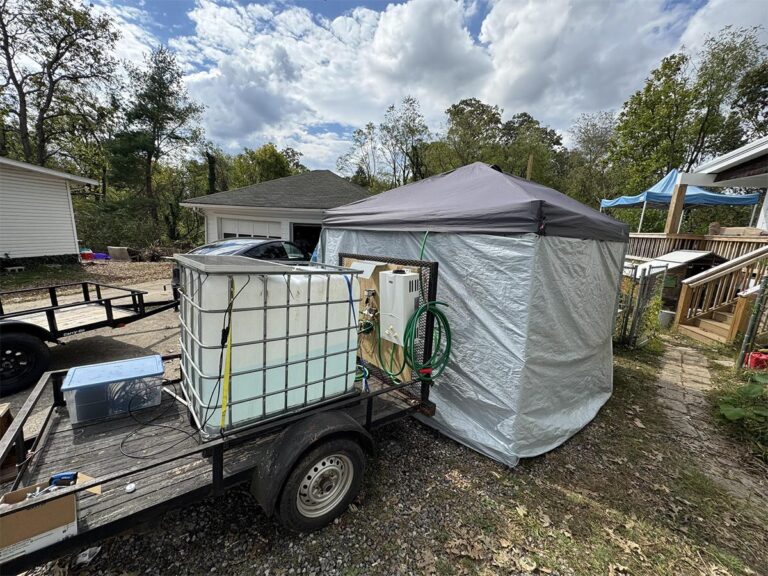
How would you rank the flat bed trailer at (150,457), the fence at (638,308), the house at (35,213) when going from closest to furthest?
the flat bed trailer at (150,457) → the fence at (638,308) → the house at (35,213)

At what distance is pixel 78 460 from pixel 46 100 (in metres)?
23.2

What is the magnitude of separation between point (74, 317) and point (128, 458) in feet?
12.4

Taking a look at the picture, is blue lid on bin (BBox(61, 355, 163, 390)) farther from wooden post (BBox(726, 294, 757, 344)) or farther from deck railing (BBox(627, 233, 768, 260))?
deck railing (BBox(627, 233, 768, 260))

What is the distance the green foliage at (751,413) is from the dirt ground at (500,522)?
0.19m

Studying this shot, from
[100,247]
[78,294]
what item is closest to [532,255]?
[78,294]

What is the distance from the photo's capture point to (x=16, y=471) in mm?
1970

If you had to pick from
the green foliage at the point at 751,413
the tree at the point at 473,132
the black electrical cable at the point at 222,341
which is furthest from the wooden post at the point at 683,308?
the tree at the point at 473,132

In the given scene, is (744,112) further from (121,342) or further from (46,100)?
(46,100)

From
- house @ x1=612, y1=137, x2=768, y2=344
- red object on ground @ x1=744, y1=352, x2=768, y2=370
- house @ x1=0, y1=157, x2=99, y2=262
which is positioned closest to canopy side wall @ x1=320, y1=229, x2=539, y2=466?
red object on ground @ x1=744, y1=352, x2=768, y2=370

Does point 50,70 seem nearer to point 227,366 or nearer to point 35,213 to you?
point 35,213

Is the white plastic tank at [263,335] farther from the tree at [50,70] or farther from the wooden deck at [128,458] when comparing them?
the tree at [50,70]

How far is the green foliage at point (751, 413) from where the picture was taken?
10.5 ft

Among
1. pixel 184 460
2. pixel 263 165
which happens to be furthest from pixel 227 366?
pixel 263 165

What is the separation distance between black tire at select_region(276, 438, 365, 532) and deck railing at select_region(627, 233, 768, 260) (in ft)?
33.7
